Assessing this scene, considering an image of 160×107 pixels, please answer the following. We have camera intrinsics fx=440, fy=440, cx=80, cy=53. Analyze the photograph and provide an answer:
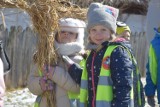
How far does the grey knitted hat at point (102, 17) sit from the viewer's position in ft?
10.3

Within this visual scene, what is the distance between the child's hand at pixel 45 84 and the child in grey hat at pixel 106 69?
0.37 meters

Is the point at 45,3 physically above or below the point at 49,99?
above

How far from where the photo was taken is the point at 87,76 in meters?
3.17

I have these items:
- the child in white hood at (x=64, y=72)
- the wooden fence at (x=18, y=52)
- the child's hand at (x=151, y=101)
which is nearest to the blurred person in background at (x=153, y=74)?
the child's hand at (x=151, y=101)

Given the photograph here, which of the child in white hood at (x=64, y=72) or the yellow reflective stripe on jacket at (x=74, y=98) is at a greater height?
the child in white hood at (x=64, y=72)

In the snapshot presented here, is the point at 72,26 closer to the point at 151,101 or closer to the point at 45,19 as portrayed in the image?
the point at 45,19

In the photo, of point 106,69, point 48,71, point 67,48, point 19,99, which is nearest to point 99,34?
point 106,69

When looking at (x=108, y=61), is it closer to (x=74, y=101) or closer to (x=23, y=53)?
(x=74, y=101)

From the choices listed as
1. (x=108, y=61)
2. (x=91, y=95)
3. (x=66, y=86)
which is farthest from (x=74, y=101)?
(x=108, y=61)

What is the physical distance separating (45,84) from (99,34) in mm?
698

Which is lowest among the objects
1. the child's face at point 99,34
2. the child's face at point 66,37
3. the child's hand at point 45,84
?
the child's hand at point 45,84

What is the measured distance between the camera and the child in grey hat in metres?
2.94

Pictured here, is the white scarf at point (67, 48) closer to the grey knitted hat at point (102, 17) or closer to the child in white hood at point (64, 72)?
the child in white hood at point (64, 72)

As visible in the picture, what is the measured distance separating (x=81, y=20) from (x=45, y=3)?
486mm
